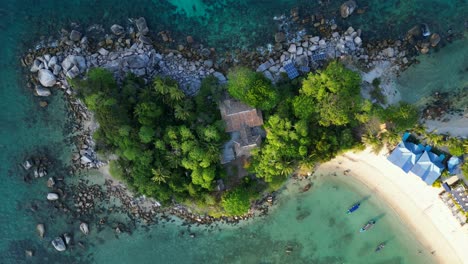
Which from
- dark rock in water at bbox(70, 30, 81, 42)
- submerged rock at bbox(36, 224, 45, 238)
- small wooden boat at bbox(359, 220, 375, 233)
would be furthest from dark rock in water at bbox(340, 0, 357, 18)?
submerged rock at bbox(36, 224, 45, 238)

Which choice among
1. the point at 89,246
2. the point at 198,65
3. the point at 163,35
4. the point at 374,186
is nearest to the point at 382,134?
the point at 374,186

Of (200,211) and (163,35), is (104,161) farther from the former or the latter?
(163,35)

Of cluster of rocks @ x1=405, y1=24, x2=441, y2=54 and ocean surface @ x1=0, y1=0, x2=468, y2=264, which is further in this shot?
ocean surface @ x1=0, y1=0, x2=468, y2=264

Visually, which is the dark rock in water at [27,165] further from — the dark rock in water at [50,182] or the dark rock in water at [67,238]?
the dark rock in water at [67,238]

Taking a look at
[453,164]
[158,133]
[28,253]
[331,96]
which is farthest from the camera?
[28,253]

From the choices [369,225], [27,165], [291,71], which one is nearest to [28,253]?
[27,165]

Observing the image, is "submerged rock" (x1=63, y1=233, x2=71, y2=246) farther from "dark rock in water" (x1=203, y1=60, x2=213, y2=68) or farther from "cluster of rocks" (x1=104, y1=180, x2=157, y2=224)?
"dark rock in water" (x1=203, y1=60, x2=213, y2=68)

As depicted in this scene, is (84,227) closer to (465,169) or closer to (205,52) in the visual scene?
(205,52)
